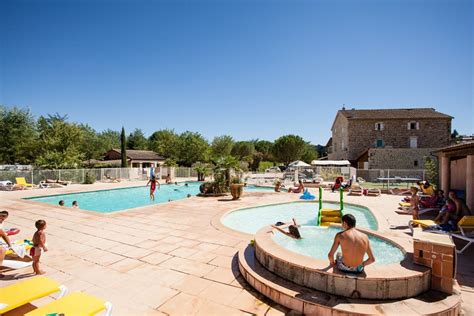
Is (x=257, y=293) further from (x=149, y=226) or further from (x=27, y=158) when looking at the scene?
(x=27, y=158)

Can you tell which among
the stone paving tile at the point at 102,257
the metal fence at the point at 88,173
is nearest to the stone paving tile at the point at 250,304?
the stone paving tile at the point at 102,257

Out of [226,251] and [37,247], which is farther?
[226,251]

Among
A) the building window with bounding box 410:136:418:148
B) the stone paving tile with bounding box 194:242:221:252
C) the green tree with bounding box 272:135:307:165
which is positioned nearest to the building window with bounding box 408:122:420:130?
the building window with bounding box 410:136:418:148

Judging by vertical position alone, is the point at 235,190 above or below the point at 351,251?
below

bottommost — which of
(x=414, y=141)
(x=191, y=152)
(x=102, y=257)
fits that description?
(x=102, y=257)

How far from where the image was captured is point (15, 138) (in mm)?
31391

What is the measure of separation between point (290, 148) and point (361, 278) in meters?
47.5

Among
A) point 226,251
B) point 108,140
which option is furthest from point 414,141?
point 108,140

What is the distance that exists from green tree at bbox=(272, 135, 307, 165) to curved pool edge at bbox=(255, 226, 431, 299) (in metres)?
46.6

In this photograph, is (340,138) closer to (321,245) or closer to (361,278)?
(321,245)

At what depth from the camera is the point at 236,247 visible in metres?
5.77

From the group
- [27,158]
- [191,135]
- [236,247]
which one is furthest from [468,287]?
[27,158]

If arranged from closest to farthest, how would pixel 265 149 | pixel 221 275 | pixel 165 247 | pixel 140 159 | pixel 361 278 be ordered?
pixel 361 278 → pixel 221 275 → pixel 165 247 → pixel 140 159 → pixel 265 149

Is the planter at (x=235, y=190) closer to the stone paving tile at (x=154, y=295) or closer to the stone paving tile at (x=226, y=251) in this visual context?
the stone paving tile at (x=226, y=251)
